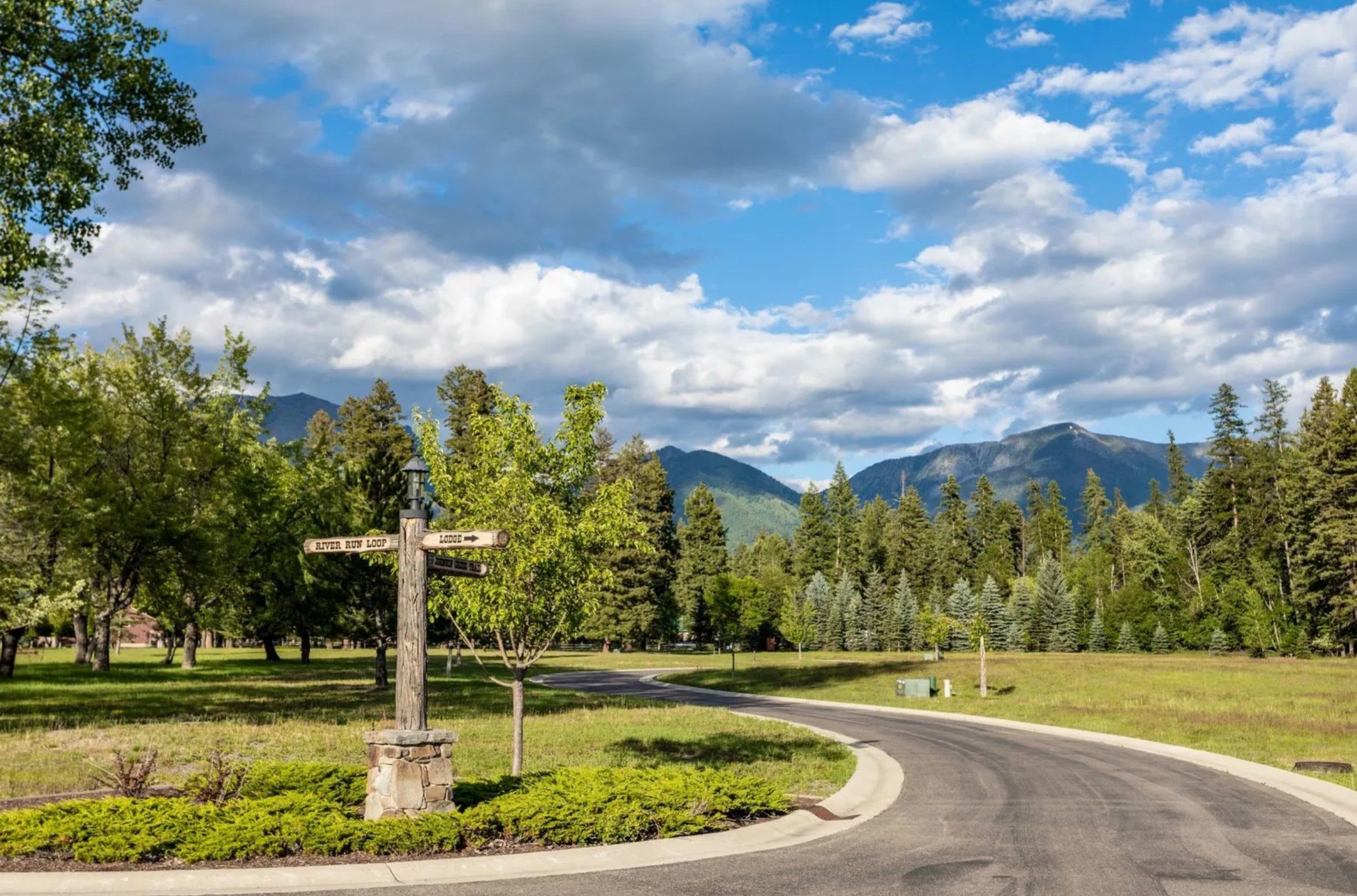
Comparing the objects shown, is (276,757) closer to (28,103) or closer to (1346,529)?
(28,103)

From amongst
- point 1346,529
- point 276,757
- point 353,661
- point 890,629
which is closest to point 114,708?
point 276,757

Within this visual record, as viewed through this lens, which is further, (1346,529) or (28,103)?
(1346,529)

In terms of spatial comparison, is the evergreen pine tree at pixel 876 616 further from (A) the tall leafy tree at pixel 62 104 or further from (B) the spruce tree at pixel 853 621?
(A) the tall leafy tree at pixel 62 104

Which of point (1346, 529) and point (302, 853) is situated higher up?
point (1346, 529)

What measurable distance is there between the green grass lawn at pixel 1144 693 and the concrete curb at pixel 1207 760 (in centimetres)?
59

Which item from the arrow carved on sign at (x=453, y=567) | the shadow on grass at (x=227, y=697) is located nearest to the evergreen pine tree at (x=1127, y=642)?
the shadow on grass at (x=227, y=697)

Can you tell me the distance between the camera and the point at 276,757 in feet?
63.8

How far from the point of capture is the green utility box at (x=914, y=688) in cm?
3906

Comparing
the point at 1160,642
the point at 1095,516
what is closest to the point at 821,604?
the point at 1160,642

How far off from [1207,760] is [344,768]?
17694 millimetres

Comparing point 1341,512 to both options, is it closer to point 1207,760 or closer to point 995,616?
point 995,616

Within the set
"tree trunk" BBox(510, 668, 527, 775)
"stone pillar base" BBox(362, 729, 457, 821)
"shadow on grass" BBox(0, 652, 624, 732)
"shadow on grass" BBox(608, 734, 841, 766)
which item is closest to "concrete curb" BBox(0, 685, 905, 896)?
"stone pillar base" BBox(362, 729, 457, 821)

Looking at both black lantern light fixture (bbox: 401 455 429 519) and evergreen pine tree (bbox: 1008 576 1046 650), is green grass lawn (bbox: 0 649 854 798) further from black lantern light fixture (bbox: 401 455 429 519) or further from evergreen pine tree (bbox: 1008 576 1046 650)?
evergreen pine tree (bbox: 1008 576 1046 650)

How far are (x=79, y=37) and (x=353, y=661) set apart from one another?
55385mm
